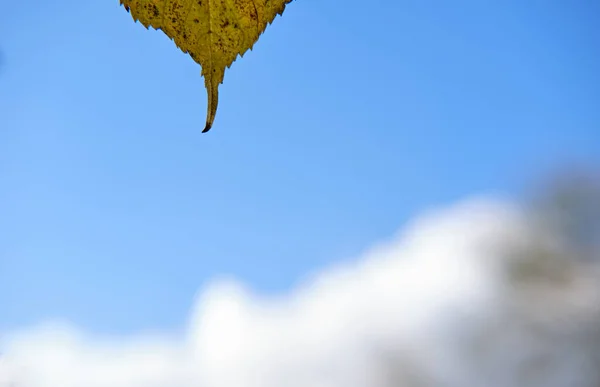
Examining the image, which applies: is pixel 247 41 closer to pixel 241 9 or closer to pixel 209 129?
pixel 241 9

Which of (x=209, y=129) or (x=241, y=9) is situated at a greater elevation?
(x=241, y=9)

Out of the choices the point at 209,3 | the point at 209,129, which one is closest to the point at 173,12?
the point at 209,3

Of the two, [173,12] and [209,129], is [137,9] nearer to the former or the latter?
[173,12]

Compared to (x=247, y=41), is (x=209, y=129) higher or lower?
lower

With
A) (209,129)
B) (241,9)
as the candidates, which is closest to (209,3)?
(241,9)
